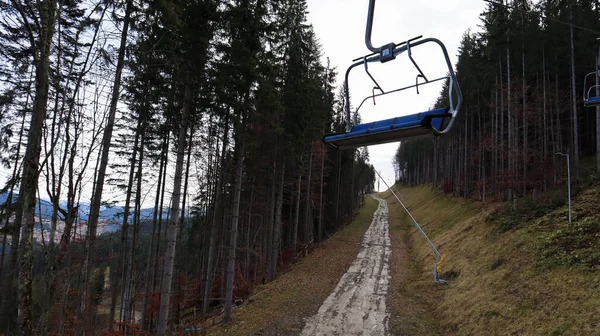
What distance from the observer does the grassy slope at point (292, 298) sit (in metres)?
10.3

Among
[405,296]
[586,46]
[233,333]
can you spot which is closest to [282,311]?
[233,333]

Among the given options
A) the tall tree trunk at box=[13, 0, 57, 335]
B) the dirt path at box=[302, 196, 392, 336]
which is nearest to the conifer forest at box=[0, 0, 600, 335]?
the tall tree trunk at box=[13, 0, 57, 335]

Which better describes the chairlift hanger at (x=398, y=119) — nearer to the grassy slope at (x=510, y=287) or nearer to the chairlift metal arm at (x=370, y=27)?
the chairlift metal arm at (x=370, y=27)

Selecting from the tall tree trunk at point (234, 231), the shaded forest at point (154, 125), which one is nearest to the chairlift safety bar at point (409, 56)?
the shaded forest at point (154, 125)

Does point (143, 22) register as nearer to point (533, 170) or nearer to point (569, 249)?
point (569, 249)

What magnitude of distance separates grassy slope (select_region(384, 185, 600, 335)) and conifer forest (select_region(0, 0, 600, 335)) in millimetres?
5525

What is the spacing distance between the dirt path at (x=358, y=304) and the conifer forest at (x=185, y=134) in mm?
3577

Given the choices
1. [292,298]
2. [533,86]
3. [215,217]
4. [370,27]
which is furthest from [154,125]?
[533,86]

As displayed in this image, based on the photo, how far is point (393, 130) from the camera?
12.4 ft

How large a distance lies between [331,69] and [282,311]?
17161 millimetres

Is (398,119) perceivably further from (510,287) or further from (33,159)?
(510,287)

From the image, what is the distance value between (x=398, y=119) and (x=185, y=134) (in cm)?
646

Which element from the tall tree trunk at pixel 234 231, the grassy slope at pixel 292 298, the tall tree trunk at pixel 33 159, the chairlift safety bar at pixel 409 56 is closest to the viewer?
the chairlift safety bar at pixel 409 56

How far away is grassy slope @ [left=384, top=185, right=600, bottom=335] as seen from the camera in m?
7.51
